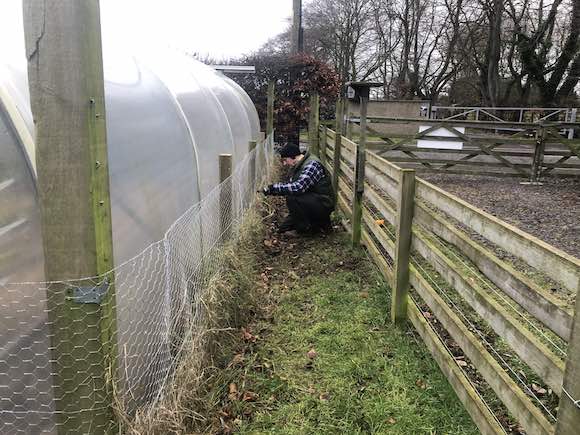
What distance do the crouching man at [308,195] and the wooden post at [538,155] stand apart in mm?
7025

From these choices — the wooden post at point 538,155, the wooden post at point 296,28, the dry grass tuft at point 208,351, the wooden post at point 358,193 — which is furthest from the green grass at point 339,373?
the wooden post at point 296,28

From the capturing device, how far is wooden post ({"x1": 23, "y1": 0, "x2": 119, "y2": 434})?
1830 millimetres

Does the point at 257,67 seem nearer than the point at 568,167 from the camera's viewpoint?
No

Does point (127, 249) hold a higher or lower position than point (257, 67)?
lower

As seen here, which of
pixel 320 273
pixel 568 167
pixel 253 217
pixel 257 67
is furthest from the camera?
pixel 257 67

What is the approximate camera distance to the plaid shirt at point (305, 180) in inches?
246

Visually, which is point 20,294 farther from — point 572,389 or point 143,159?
point 572,389

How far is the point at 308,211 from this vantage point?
6.45m

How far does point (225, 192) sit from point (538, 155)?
9.09m

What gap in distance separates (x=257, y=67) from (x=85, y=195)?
592 inches

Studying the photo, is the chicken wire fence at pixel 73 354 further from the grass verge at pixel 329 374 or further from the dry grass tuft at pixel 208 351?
the grass verge at pixel 329 374

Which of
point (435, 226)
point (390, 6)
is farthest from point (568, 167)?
point (390, 6)

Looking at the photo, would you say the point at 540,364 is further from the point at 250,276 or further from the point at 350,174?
the point at 350,174

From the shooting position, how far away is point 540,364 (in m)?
2.21
